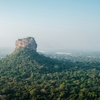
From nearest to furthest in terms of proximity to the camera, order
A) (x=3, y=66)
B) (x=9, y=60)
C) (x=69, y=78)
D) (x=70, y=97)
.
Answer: (x=70, y=97), (x=69, y=78), (x=3, y=66), (x=9, y=60)

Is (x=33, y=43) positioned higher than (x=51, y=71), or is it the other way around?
(x=33, y=43)

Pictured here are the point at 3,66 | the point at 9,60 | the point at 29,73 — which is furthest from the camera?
the point at 9,60

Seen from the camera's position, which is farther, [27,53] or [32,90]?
[27,53]

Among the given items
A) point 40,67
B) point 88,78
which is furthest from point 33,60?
point 88,78

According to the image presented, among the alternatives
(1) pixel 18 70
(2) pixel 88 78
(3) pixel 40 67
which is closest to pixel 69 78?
(2) pixel 88 78

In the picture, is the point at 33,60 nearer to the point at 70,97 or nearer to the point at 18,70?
the point at 18,70

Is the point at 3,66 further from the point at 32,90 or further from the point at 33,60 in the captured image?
the point at 32,90
